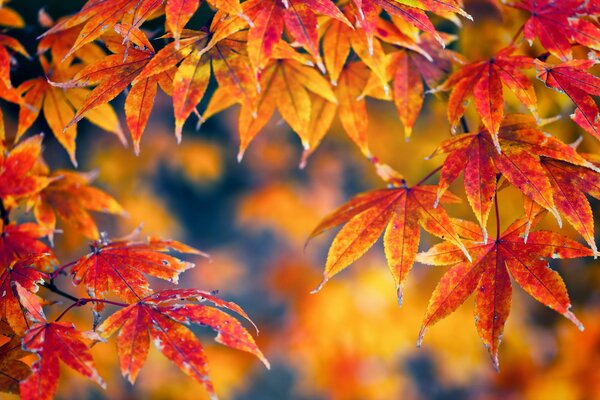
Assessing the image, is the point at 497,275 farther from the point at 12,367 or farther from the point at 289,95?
the point at 12,367

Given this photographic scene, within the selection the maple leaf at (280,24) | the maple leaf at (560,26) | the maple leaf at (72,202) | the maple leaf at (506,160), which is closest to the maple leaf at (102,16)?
the maple leaf at (280,24)

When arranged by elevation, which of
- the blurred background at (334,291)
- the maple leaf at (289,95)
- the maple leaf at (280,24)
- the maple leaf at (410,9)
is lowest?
the blurred background at (334,291)

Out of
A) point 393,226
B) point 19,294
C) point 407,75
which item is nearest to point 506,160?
point 393,226

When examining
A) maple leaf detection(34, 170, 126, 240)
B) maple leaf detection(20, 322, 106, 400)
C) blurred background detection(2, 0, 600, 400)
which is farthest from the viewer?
blurred background detection(2, 0, 600, 400)

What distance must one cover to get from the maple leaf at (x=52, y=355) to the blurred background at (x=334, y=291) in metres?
0.90

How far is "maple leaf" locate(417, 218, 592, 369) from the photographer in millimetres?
695

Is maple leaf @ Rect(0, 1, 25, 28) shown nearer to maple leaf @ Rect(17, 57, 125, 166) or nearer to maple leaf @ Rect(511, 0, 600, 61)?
maple leaf @ Rect(17, 57, 125, 166)

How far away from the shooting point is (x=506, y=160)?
72 cm

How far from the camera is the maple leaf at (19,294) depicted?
67cm

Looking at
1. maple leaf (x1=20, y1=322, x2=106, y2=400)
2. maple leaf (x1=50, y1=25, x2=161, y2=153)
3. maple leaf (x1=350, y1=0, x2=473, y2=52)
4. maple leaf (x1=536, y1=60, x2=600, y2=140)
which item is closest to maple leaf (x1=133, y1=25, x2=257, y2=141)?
maple leaf (x1=50, y1=25, x2=161, y2=153)

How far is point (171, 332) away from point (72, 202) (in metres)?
0.45

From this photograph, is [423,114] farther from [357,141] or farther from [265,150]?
[357,141]

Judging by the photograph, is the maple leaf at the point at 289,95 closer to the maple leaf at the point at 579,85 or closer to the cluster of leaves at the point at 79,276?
the cluster of leaves at the point at 79,276

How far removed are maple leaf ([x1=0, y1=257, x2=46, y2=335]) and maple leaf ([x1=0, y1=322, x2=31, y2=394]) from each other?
0.07 ft
